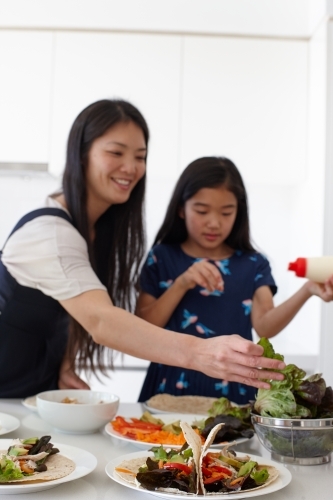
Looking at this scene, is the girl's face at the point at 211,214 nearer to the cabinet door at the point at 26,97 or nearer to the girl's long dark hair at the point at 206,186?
the girl's long dark hair at the point at 206,186

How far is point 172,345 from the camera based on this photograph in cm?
114

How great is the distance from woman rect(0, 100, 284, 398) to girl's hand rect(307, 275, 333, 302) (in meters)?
0.48

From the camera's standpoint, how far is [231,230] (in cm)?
199

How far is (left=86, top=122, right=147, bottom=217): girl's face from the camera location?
1.56 meters

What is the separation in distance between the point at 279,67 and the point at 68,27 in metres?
1.03

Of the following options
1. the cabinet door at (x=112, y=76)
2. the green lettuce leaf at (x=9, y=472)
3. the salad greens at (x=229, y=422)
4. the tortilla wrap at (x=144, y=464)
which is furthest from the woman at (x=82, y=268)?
the cabinet door at (x=112, y=76)

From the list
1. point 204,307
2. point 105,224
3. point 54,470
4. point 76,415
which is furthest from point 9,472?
point 204,307

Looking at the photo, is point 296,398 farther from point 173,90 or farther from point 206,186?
point 173,90

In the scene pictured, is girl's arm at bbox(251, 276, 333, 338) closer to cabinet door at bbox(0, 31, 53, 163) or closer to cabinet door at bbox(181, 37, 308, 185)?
cabinet door at bbox(181, 37, 308, 185)

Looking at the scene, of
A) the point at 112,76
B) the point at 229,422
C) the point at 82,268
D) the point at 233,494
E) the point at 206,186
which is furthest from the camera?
the point at 112,76

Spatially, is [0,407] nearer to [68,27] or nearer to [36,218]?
[36,218]

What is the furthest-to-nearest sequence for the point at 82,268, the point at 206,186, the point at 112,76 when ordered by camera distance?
the point at 112,76 → the point at 206,186 → the point at 82,268

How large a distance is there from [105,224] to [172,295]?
0.28 meters

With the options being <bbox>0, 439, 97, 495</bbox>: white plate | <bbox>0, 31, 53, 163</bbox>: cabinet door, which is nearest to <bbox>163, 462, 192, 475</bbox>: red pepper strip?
<bbox>0, 439, 97, 495</bbox>: white plate
